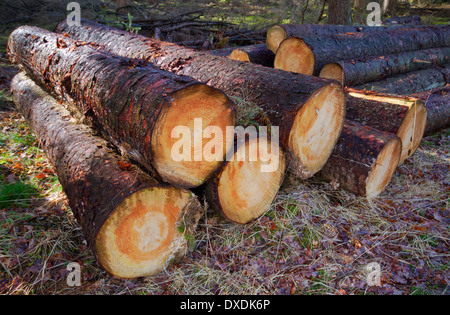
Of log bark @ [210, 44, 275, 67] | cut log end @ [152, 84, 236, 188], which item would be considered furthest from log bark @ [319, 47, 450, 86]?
cut log end @ [152, 84, 236, 188]

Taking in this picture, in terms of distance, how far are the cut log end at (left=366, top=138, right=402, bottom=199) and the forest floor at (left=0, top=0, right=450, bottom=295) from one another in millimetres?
121

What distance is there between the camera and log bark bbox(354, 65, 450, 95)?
4.90m

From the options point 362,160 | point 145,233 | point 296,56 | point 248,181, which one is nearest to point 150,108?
point 145,233

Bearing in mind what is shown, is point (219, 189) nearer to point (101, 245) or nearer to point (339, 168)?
point (101, 245)

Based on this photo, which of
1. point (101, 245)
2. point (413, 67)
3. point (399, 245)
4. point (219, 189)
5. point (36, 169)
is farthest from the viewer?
point (413, 67)

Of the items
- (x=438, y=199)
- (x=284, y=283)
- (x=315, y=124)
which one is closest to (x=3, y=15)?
(x=315, y=124)

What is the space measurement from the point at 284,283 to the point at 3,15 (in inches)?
415

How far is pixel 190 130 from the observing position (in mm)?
2287

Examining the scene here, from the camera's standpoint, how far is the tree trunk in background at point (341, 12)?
302 inches

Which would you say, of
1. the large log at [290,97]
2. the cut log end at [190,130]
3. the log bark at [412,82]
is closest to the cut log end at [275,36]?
the log bark at [412,82]

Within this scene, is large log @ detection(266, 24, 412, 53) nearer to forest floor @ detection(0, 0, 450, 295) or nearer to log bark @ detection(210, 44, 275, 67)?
log bark @ detection(210, 44, 275, 67)

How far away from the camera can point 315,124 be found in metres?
2.92

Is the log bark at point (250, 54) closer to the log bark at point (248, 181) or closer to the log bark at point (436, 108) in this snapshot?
the log bark at point (436, 108)

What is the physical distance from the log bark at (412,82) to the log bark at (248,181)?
2821 millimetres
